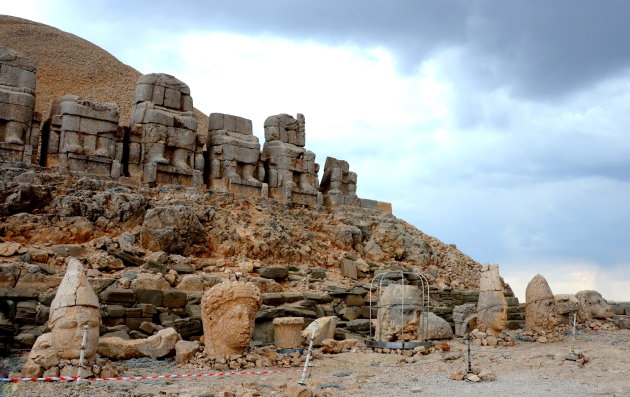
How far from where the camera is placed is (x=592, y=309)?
18.2 meters

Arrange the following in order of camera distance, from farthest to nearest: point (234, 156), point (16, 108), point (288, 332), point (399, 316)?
1. point (234, 156)
2. point (16, 108)
3. point (399, 316)
4. point (288, 332)

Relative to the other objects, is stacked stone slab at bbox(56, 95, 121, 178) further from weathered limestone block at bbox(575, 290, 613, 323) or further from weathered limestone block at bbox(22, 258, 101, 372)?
weathered limestone block at bbox(575, 290, 613, 323)

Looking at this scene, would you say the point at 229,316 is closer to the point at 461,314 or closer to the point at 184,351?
the point at 184,351

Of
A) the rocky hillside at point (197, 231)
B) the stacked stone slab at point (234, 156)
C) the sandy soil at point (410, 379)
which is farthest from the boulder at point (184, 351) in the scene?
the stacked stone slab at point (234, 156)

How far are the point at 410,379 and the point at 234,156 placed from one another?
38.0 feet

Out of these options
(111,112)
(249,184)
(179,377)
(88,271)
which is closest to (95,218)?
(88,271)

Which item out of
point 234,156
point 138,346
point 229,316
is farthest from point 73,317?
point 234,156

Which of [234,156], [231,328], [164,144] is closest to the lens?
[231,328]

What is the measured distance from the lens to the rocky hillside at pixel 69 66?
3450cm

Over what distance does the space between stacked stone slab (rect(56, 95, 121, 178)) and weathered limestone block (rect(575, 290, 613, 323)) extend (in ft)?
43.5

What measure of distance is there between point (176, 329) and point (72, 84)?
2639 cm

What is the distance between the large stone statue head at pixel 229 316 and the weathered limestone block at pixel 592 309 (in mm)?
10959

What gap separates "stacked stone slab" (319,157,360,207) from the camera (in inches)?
862

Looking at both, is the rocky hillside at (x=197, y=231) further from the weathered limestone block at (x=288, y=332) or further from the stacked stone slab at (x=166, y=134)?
the weathered limestone block at (x=288, y=332)
